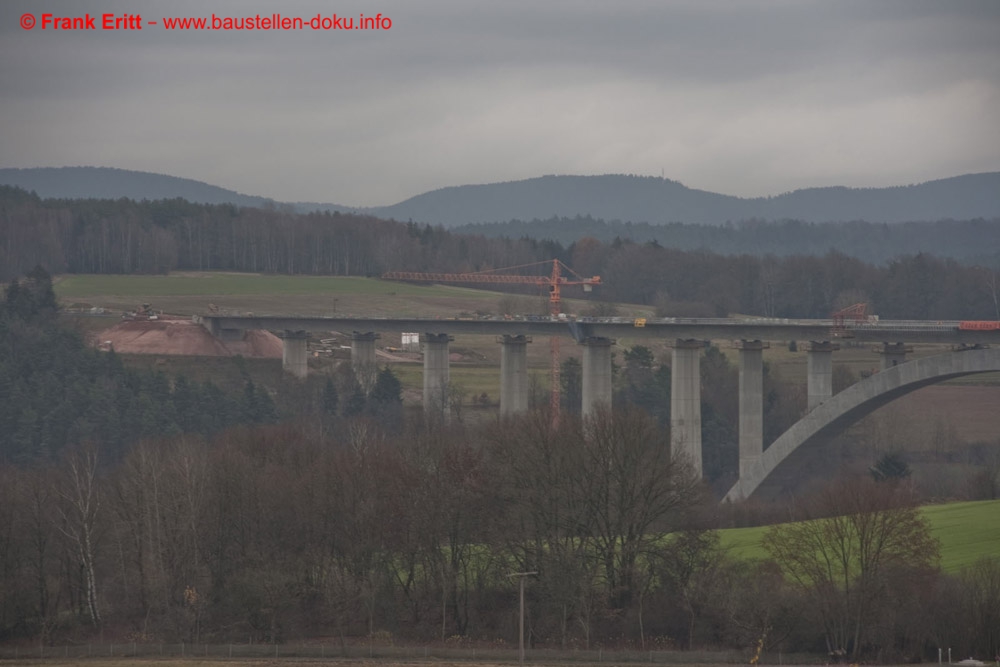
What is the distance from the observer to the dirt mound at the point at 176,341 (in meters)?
150

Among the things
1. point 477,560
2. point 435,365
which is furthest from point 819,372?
point 477,560

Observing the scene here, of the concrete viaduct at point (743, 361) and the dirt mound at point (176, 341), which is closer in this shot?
the concrete viaduct at point (743, 361)

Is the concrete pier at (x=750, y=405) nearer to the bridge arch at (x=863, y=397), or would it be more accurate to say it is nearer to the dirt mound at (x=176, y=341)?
the bridge arch at (x=863, y=397)

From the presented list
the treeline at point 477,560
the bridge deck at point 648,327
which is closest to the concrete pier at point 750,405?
the bridge deck at point 648,327

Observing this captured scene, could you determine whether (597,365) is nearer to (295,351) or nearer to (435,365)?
(435,365)

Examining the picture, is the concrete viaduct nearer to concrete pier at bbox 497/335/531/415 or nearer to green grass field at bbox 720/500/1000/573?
concrete pier at bbox 497/335/531/415

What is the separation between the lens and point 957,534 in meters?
68.4

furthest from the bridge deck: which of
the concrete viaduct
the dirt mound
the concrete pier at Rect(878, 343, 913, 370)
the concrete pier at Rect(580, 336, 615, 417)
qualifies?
the dirt mound

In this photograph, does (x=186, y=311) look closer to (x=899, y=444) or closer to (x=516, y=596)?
(x=899, y=444)

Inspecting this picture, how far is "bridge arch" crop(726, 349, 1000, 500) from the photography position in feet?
298

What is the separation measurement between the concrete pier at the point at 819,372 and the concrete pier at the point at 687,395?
9410 mm

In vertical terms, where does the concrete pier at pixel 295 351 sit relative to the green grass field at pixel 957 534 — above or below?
above

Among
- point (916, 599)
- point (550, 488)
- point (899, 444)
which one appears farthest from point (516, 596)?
point (899, 444)

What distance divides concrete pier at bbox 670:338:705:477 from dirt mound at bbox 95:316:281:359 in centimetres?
5343
